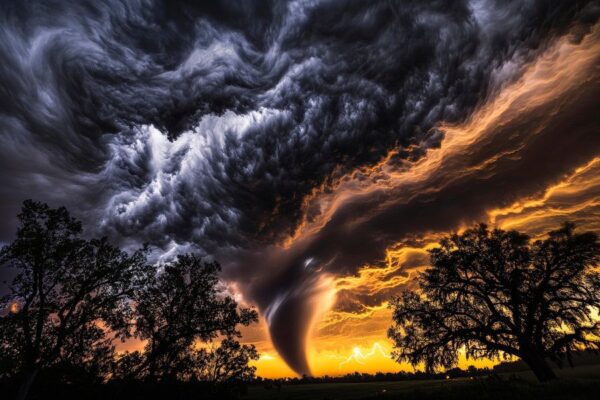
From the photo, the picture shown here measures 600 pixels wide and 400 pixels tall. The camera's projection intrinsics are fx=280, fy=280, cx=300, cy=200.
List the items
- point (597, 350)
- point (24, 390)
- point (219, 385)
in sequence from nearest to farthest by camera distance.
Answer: point (24, 390) < point (597, 350) < point (219, 385)

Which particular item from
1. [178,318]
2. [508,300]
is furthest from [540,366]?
[178,318]

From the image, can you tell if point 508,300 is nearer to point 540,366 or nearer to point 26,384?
point 540,366

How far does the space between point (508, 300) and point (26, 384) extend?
116 ft

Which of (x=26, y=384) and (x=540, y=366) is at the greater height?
(x=26, y=384)

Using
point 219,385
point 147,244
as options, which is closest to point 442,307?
point 219,385

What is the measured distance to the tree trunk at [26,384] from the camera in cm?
1614

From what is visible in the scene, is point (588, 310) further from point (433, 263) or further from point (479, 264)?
point (433, 263)

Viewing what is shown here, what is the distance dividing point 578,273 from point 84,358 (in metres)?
39.7

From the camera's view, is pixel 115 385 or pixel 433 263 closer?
pixel 115 385

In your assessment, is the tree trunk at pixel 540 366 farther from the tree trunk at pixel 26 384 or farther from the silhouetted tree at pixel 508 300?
the tree trunk at pixel 26 384

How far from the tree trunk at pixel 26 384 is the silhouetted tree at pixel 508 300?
26716 millimetres

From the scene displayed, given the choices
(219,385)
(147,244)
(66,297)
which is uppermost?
(147,244)

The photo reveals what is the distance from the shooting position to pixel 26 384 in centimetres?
1681

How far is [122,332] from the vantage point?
23031 millimetres
